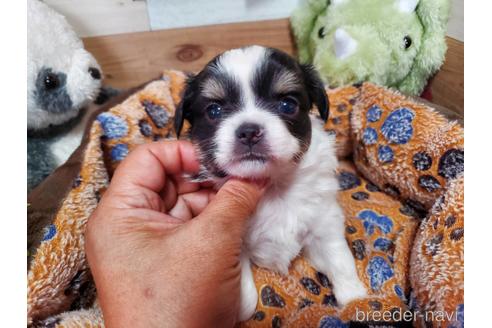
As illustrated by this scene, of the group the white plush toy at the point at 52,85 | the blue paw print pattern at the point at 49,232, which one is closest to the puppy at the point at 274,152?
the blue paw print pattern at the point at 49,232

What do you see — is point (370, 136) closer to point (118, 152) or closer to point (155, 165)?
point (155, 165)

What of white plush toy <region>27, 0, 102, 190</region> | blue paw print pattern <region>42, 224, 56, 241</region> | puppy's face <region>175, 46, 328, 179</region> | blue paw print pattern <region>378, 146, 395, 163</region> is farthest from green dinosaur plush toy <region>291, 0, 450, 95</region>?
blue paw print pattern <region>42, 224, 56, 241</region>

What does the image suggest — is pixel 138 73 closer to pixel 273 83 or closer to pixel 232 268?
pixel 273 83

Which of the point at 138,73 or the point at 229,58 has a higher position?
the point at 229,58

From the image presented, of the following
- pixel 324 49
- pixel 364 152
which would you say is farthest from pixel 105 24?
pixel 364 152

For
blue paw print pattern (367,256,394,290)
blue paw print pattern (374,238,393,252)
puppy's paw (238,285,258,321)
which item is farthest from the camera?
blue paw print pattern (374,238,393,252)

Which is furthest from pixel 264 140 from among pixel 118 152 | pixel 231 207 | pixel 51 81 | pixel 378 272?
pixel 51 81

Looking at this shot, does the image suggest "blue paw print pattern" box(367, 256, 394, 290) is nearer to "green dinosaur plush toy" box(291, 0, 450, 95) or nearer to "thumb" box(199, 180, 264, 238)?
"thumb" box(199, 180, 264, 238)

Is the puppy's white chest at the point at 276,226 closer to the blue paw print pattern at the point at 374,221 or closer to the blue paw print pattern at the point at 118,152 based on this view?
the blue paw print pattern at the point at 374,221
